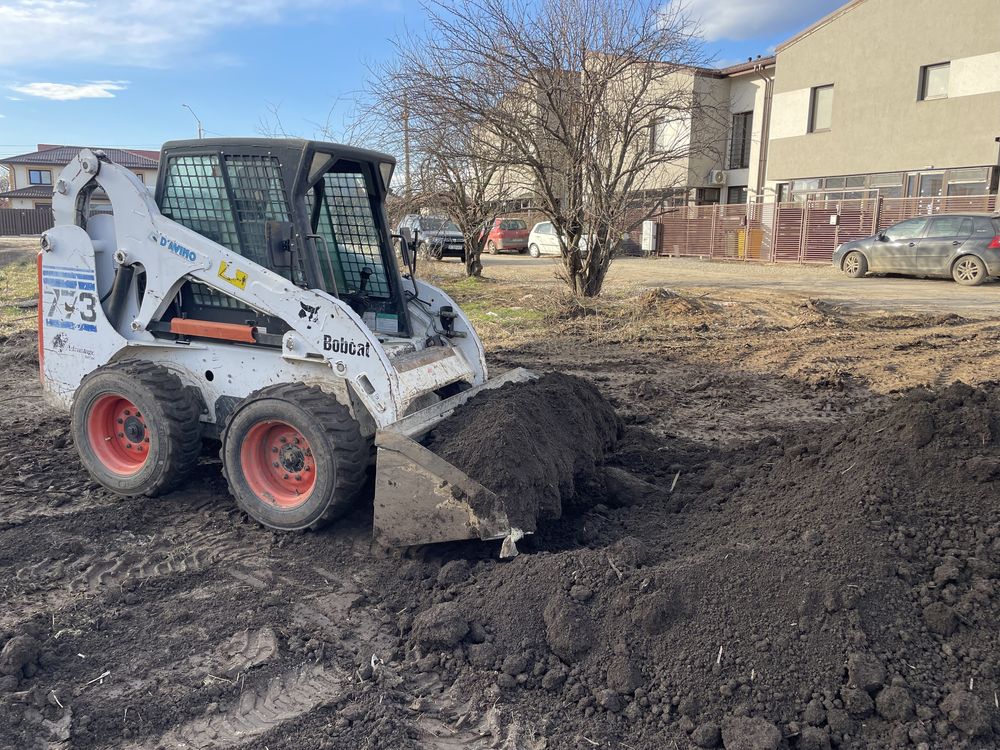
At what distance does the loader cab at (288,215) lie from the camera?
15.7ft

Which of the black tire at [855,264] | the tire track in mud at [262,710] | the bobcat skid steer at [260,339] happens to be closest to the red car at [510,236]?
the black tire at [855,264]

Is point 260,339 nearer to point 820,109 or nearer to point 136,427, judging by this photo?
point 136,427

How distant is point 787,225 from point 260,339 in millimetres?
24379

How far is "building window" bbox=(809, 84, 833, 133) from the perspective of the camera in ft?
91.0

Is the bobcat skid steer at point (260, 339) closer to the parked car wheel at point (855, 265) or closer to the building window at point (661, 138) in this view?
the building window at point (661, 138)

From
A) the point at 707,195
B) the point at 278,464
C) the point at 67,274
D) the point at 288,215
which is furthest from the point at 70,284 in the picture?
the point at 707,195

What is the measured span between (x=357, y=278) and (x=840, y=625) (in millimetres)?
3890

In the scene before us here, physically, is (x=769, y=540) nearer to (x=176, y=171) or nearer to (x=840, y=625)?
(x=840, y=625)

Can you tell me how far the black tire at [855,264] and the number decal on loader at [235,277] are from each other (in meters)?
17.8

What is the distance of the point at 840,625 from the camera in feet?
10.6

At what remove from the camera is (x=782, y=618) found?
3305 millimetres

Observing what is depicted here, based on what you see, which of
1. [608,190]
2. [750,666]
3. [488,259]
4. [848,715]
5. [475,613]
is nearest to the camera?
[848,715]

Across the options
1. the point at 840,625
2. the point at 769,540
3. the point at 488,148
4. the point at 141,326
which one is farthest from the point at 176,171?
the point at 488,148

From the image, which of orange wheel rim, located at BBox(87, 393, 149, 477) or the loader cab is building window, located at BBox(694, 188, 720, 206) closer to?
the loader cab
